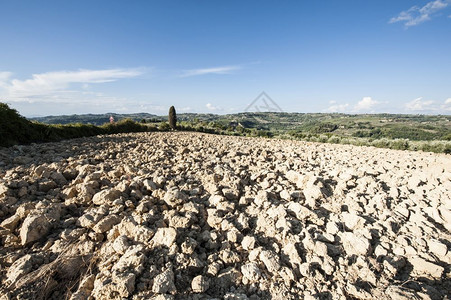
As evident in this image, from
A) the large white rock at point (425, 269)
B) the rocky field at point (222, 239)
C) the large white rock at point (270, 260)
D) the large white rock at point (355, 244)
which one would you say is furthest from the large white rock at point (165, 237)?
the large white rock at point (425, 269)

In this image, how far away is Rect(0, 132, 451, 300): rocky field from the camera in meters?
1.72

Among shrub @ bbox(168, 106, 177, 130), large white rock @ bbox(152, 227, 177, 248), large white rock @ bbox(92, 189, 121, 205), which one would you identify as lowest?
large white rock @ bbox(152, 227, 177, 248)

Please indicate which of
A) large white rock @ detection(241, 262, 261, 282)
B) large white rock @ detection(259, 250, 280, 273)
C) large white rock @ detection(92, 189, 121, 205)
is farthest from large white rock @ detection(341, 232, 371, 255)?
large white rock @ detection(92, 189, 121, 205)

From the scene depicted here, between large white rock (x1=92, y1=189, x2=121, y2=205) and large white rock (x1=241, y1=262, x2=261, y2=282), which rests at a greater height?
large white rock (x1=92, y1=189, x2=121, y2=205)

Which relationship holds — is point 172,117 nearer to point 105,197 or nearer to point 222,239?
point 105,197

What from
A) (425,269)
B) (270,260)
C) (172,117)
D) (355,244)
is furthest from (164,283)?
(172,117)

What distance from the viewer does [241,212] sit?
2.84 metres

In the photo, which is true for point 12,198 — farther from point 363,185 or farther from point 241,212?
point 363,185

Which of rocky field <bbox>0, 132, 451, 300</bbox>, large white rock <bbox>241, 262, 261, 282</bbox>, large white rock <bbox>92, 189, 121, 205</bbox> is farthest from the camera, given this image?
large white rock <bbox>92, 189, 121, 205</bbox>

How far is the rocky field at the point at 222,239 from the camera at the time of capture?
172 cm

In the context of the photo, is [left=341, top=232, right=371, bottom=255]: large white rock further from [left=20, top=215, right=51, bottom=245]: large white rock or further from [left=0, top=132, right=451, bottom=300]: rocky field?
Result: [left=20, top=215, right=51, bottom=245]: large white rock

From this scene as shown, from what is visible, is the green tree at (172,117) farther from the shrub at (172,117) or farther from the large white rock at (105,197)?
the large white rock at (105,197)

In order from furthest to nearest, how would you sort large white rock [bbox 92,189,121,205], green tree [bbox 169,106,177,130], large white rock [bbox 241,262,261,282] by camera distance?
green tree [bbox 169,106,177,130] < large white rock [bbox 92,189,121,205] < large white rock [bbox 241,262,261,282]

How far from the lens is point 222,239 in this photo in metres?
2.31
